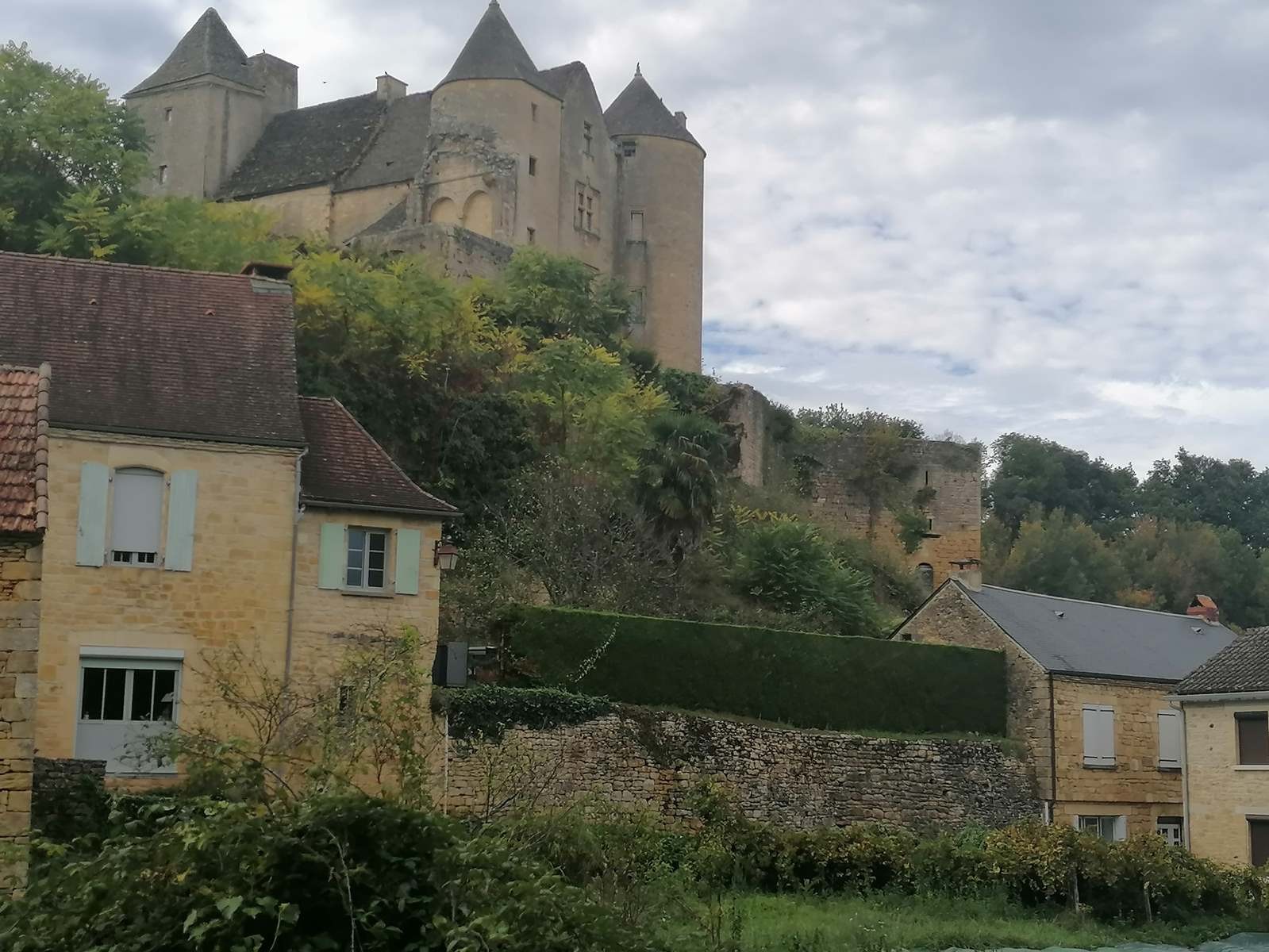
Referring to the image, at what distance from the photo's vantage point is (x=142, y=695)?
2058cm

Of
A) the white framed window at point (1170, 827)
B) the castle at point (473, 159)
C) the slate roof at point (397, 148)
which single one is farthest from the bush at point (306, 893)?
the slate roof at point (397, 148)

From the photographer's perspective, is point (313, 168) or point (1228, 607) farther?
point (1228, 607)

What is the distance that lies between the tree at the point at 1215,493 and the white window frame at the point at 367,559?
186ft

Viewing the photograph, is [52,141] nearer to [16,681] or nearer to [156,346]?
[156,346]

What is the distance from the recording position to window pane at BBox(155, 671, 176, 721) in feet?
67.5

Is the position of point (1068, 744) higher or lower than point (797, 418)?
lower

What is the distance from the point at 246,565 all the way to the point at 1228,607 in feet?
147

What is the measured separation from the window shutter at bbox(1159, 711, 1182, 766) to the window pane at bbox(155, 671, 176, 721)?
1794 cm

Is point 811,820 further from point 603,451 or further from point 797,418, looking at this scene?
point 797,418

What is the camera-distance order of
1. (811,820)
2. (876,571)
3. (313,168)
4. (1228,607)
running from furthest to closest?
1. (1228,607)
2. (313,168)
3. (876,571)
4. (811,820)

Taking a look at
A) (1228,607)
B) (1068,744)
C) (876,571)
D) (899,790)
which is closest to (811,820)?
(899,790)

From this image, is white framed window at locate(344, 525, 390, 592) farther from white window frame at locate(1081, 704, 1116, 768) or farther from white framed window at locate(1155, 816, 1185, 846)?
white framed window at locate(1155, 816, 1185, 846)

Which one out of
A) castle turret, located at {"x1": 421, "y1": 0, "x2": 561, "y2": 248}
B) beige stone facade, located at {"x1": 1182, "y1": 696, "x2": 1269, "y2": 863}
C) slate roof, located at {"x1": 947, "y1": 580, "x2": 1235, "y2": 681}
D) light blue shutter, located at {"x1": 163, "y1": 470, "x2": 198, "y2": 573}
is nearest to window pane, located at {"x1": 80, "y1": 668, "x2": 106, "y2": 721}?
light blue shutter, located at {"x1": 163, "y1": 470, "x2": 198, "y2": 573}

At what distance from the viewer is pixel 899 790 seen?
2691 centimetres
